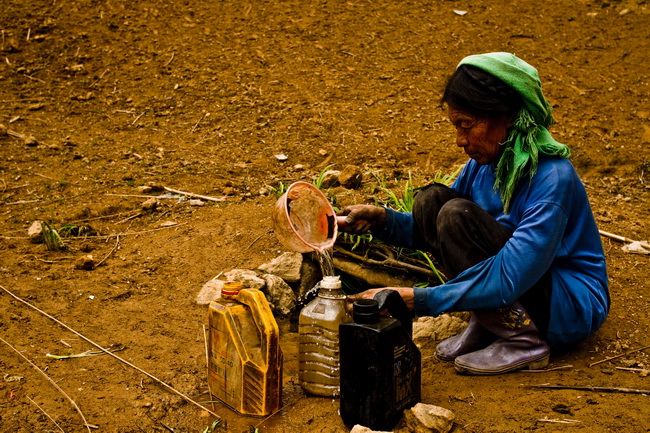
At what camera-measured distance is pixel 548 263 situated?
Result: 2039 millimetres

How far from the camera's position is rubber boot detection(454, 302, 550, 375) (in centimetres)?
220

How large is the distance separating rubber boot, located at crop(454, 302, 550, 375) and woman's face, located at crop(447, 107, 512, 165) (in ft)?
1.86

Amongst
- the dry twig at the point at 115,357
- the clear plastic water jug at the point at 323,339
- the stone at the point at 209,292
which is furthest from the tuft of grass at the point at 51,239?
the clear plastic water jug at the point at 323,339

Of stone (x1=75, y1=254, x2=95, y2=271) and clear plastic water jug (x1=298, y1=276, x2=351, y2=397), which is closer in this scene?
clear plastic water jug (x1=298, y1=276, x2=351, y2=397)

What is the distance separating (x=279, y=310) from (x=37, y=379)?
1.14 metres

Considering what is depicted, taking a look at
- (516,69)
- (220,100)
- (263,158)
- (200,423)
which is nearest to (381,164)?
(263,158)

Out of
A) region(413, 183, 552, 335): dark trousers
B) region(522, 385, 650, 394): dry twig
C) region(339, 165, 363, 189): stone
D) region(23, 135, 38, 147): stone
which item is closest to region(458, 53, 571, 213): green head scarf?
region(413, 183, 552, 335): dark trousers

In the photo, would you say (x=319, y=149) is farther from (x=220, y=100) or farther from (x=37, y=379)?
(x=37, y=379)

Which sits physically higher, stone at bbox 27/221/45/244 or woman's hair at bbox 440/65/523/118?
woman's hair at bbox 440/65/523/118

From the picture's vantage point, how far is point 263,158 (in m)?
4.83

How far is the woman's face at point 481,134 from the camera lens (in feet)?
7.12

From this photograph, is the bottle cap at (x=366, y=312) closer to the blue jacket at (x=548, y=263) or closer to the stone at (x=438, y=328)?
the blue jacket at (x=548, y=263)

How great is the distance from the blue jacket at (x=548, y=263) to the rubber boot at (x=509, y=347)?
74mm

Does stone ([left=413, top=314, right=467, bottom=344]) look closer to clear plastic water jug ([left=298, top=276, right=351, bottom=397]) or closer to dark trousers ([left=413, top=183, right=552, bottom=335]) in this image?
dark trousers ([left=413, top=183, right=552, bottom=335])
